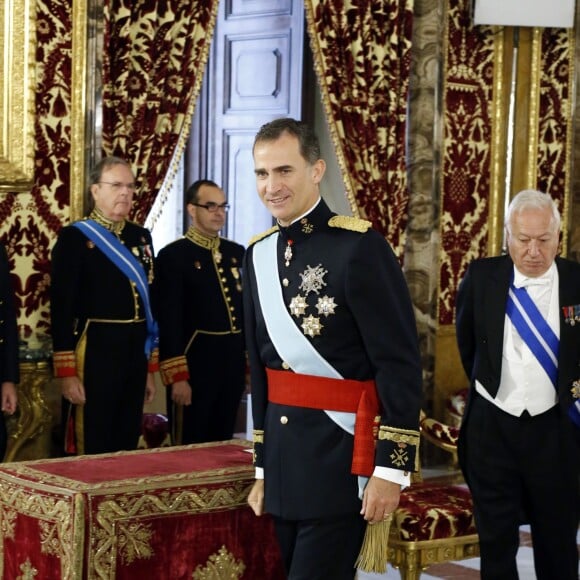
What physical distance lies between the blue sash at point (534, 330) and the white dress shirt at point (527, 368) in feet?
0.04

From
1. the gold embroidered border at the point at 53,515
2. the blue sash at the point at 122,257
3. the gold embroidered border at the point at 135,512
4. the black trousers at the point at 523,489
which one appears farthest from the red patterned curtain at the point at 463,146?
the gold embroidered border at the point at 53,515

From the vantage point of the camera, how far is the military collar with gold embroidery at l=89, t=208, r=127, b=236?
4.80 meters

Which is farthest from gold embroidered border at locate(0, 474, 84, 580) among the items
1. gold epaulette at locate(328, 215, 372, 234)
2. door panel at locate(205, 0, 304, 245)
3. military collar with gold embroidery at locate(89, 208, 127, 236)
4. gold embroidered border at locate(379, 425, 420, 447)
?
door panel at locate(205, 0, 304, 245)

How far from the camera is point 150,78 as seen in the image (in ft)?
17.2

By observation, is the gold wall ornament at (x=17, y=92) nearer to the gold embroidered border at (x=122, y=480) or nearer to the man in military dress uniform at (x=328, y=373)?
the gold embroidered border at (x=122, y=480)

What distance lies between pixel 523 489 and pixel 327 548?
44.6 inches

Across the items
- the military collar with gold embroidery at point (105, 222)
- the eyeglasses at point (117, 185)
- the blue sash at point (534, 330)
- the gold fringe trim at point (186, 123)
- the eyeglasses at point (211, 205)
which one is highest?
the gold fringe trim at point (186, 123)

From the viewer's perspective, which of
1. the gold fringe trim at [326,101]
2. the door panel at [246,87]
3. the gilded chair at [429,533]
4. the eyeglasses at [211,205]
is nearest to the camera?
the gilded chair at [429,533]

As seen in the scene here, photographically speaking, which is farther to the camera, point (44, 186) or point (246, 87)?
point (246, 87)

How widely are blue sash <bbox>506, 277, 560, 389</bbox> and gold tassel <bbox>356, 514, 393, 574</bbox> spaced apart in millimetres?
1057

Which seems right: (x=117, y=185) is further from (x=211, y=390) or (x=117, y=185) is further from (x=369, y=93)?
(x=369, y=93)

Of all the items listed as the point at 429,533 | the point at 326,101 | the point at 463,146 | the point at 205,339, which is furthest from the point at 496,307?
the point at 463,146

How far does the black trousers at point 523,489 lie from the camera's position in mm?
3604

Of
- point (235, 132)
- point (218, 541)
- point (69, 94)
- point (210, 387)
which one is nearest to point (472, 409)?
point (218, 541)
